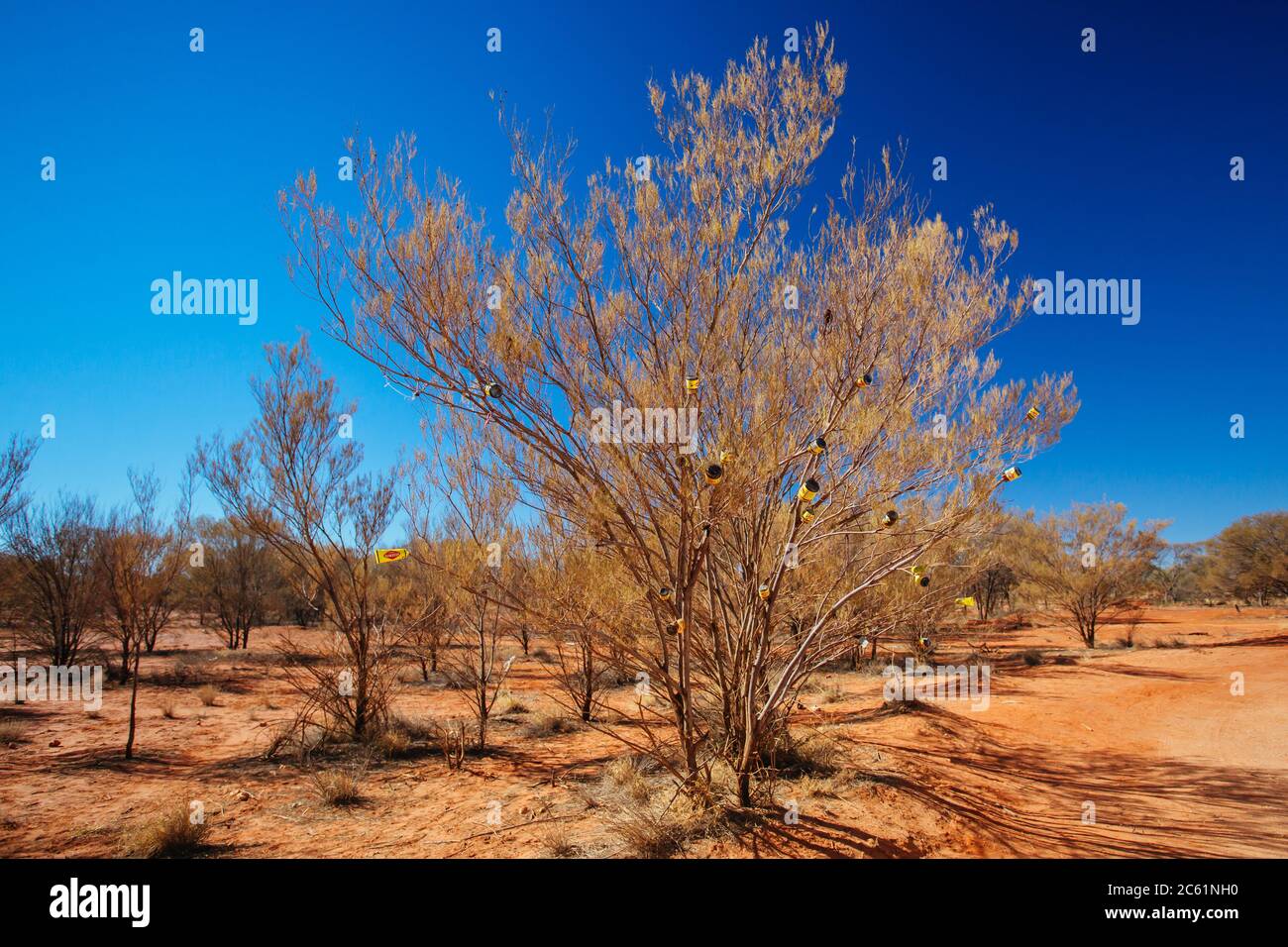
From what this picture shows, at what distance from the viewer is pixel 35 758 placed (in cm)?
821

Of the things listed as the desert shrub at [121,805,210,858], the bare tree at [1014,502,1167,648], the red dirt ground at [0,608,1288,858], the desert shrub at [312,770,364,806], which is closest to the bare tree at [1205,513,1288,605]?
the bare tree at [1014,502,1167,648]

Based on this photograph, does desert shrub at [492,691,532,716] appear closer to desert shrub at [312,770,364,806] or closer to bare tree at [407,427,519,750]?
bare tree at [407,427,519,750]

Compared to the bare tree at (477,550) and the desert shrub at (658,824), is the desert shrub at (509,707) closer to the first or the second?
the bare tree at (477,550)

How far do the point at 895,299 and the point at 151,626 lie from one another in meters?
11.2

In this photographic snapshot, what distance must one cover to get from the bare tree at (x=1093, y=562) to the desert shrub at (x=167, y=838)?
22.9m

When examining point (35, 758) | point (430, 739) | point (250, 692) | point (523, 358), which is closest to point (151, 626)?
point (35, 758)

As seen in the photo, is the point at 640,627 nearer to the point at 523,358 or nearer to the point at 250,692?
the point at 523,358

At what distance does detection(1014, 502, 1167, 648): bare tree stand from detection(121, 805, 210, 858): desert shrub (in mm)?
22859

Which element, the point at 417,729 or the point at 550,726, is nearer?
the point at 417,729

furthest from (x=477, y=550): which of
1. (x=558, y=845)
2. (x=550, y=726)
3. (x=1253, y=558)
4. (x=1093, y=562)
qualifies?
(x=1253, y=558)

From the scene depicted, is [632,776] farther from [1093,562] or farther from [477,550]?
[1093,562]

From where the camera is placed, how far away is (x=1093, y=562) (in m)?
19.1

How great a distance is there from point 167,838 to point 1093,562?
2376 cm

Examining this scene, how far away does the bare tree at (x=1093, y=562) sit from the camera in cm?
1977
